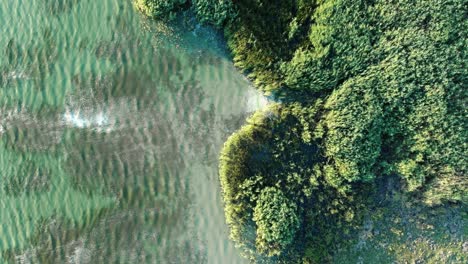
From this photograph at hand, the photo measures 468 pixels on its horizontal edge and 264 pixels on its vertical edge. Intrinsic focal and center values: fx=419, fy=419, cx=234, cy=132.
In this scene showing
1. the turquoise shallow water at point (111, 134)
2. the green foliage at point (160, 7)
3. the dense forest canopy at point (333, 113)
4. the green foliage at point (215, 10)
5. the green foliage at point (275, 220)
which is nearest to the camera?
the dense forest canopy at point (333, 113)

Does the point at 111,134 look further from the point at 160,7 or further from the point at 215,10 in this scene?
the point at 215,10

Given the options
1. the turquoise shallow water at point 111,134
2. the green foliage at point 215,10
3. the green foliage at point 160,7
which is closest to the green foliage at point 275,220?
the turquoise shallow water at point 111,134

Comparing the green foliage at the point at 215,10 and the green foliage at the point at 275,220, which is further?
the green foliage at the point at 215,10

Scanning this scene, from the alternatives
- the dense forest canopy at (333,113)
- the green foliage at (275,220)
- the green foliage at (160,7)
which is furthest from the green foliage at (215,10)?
the green foliage at (275,220)

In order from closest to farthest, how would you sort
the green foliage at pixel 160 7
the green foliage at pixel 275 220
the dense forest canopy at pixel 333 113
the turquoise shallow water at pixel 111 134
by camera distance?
the dense forest canopy at pixel 333 113
the green foliage at pixel 275 220
the green foliage at pixel 160 7
the turquoise shallow water at pixel 111 134

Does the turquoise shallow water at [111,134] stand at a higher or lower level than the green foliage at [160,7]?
lower

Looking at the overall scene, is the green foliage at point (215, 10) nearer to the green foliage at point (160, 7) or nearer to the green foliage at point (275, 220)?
the green foliage at point (160, 7)

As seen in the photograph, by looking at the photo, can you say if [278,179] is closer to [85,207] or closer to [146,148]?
[146,148]
